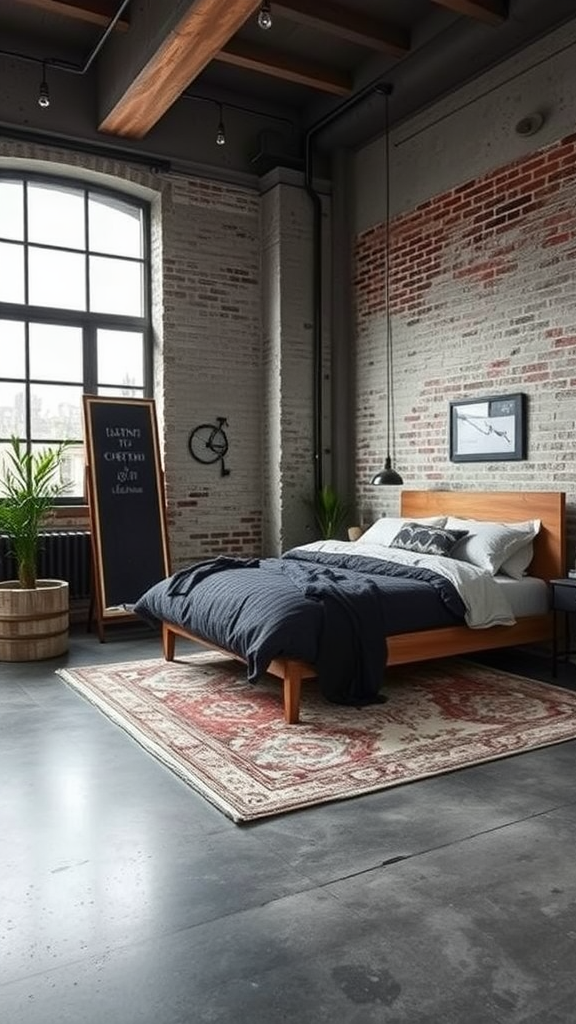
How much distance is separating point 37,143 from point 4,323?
1.40 metres

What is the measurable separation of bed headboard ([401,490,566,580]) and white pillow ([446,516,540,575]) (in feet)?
0.27

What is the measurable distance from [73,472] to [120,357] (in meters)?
1.08

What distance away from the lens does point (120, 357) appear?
22.9ft

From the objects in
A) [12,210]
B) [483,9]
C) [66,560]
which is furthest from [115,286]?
[483,9]

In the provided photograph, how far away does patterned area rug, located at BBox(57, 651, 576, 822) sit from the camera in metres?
3.24

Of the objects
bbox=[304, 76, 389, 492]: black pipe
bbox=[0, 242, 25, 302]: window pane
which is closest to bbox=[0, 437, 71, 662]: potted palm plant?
bbox=[0, 242, 25, 302]: window pane

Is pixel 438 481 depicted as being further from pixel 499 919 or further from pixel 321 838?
pixel 499 919

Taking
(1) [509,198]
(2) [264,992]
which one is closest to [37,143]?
(1) [509,198]

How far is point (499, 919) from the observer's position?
2.25 m

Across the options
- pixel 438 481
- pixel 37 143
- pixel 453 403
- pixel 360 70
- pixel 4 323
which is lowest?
pixel 438 481

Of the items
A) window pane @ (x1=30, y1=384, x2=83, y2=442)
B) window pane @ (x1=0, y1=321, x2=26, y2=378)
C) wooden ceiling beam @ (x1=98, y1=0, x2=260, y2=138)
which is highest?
wooden ceiling beam @ (x1=98, y1=0, x2=260, y2=138)

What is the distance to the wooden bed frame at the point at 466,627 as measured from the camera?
402 cm

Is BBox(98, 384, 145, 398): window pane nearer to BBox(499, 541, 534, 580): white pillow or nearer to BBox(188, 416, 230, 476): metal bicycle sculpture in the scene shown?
BBox(188, 416, 230, 476): metal bicycle sculpture

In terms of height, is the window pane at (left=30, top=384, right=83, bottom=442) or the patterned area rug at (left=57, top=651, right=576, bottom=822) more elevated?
the window pane at (left=30, top=384, right=83, bottom=442)
